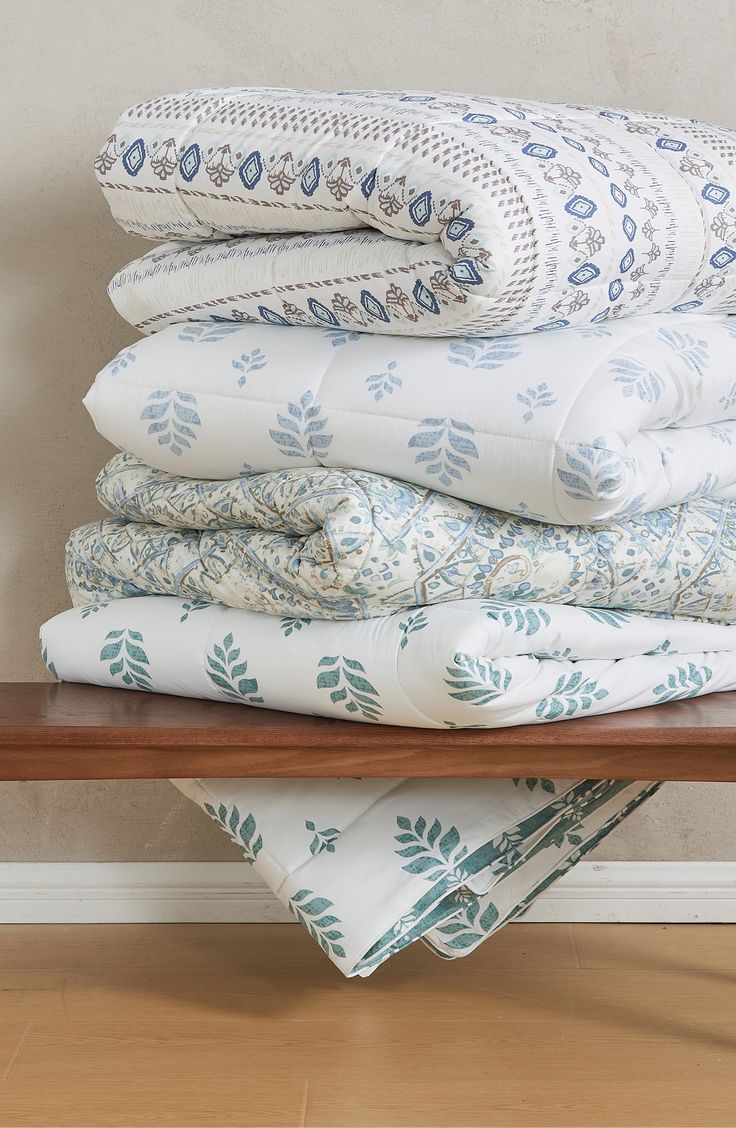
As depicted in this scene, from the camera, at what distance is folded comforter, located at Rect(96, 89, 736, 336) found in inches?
29.8

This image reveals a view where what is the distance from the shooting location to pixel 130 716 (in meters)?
0.89

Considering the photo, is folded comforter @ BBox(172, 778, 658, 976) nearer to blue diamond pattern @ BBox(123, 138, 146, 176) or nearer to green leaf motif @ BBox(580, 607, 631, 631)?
green leaf motif @ BBox(580, 607, 631, 631)

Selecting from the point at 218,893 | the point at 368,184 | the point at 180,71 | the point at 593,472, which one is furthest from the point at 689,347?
the point at 218,893

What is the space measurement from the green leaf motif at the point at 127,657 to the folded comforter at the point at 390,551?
53 millimetres

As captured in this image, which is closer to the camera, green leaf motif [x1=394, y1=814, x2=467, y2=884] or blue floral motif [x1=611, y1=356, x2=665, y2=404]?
blue floral motif [x1=611, y1=356, x2=665, y2=404]

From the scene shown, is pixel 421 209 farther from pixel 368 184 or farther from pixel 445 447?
pixel 445 447

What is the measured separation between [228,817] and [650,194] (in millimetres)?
620

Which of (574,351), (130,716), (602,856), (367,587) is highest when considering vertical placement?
(574,351)

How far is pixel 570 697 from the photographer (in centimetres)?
83

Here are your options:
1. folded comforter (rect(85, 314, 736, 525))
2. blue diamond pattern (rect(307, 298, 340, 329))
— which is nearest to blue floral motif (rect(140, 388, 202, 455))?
folded comforter (rect(85, 314, 736, 525))

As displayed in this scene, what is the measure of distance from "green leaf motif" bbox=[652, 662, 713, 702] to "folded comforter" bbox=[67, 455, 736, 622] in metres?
0.05

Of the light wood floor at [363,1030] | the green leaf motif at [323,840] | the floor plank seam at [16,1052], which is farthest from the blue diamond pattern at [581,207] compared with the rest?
the floor plank seam at [16,1052]

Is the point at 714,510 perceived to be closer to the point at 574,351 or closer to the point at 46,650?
the point at 574,351

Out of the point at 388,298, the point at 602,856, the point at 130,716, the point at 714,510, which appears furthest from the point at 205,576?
the point at 602,856
